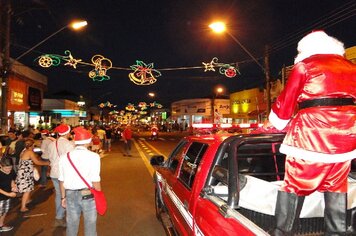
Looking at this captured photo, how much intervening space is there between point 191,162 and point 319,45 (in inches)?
84.6

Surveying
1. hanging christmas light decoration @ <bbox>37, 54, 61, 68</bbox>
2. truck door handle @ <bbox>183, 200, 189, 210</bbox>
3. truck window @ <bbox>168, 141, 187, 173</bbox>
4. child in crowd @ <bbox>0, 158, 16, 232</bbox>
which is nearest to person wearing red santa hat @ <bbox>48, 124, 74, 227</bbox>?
child in crowd @ <bbox>0, 158, 16, 232</bbox>

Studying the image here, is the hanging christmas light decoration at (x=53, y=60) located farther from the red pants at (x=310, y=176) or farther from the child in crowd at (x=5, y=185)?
the red pants at (x=310, y=176)

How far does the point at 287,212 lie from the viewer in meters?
2.37

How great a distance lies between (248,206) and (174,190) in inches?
59.0

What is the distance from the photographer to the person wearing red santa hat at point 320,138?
7.66 feet

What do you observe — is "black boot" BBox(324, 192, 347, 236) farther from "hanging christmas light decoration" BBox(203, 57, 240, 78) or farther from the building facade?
the building facade

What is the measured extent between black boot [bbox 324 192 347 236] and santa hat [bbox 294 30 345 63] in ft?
3.59

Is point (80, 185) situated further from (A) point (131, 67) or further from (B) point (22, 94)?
(B) point (22, 94)

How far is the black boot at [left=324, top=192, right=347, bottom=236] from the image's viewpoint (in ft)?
7.88

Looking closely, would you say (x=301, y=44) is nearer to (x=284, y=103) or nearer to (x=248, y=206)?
(x=284, y=103)

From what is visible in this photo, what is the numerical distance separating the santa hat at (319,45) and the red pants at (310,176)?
87 centimetres

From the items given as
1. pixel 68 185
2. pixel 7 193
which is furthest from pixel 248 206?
pixel 7 193

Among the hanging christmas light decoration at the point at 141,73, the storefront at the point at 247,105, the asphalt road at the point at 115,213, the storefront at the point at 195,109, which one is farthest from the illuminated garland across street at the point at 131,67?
the storefront at the point at 195,109

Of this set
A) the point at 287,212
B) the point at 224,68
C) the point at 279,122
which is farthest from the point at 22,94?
the point at 287,212
